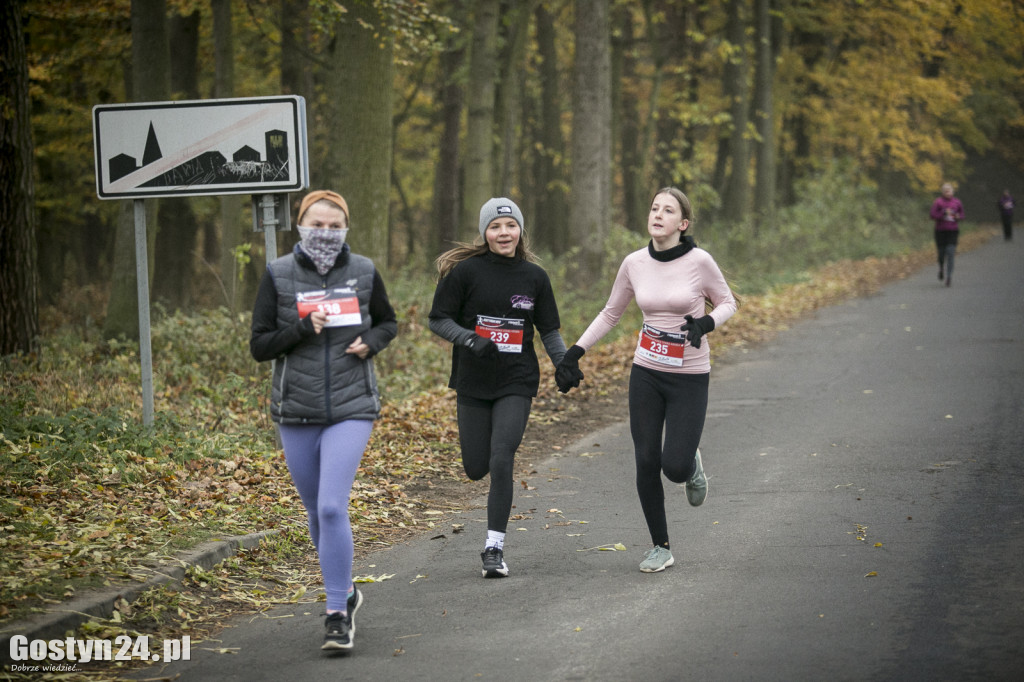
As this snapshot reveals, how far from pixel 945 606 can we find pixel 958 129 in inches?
1856

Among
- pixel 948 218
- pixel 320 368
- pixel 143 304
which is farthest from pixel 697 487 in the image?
pixel 948 218

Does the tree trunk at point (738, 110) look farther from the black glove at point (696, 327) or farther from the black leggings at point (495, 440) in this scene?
the black leggings at point (495, 440)

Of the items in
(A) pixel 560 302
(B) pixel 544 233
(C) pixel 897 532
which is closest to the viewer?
(C) pixel 897 532

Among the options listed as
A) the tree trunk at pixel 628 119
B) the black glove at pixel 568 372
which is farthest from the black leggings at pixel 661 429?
the tree trunk at pixel 628 119

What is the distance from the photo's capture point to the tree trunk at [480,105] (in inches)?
768

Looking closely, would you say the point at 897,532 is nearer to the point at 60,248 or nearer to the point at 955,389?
the point at 955,389

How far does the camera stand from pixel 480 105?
19453mm

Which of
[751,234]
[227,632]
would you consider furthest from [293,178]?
[751,234]

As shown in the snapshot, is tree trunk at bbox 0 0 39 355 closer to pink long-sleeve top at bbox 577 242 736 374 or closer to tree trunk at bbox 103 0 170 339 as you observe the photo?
tree trunk at bbox 103 0 170 339

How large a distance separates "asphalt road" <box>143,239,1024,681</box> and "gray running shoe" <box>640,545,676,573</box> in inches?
4.2

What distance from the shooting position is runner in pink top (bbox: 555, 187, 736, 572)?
6.18 meters

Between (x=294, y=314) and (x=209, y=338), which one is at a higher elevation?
(x=294, y=314)

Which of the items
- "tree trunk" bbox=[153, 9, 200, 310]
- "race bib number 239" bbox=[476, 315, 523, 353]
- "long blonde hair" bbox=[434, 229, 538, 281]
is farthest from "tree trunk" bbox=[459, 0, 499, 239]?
"race bib number 239" bbox=[476, 315, 523, 353]

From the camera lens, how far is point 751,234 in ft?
90.5
